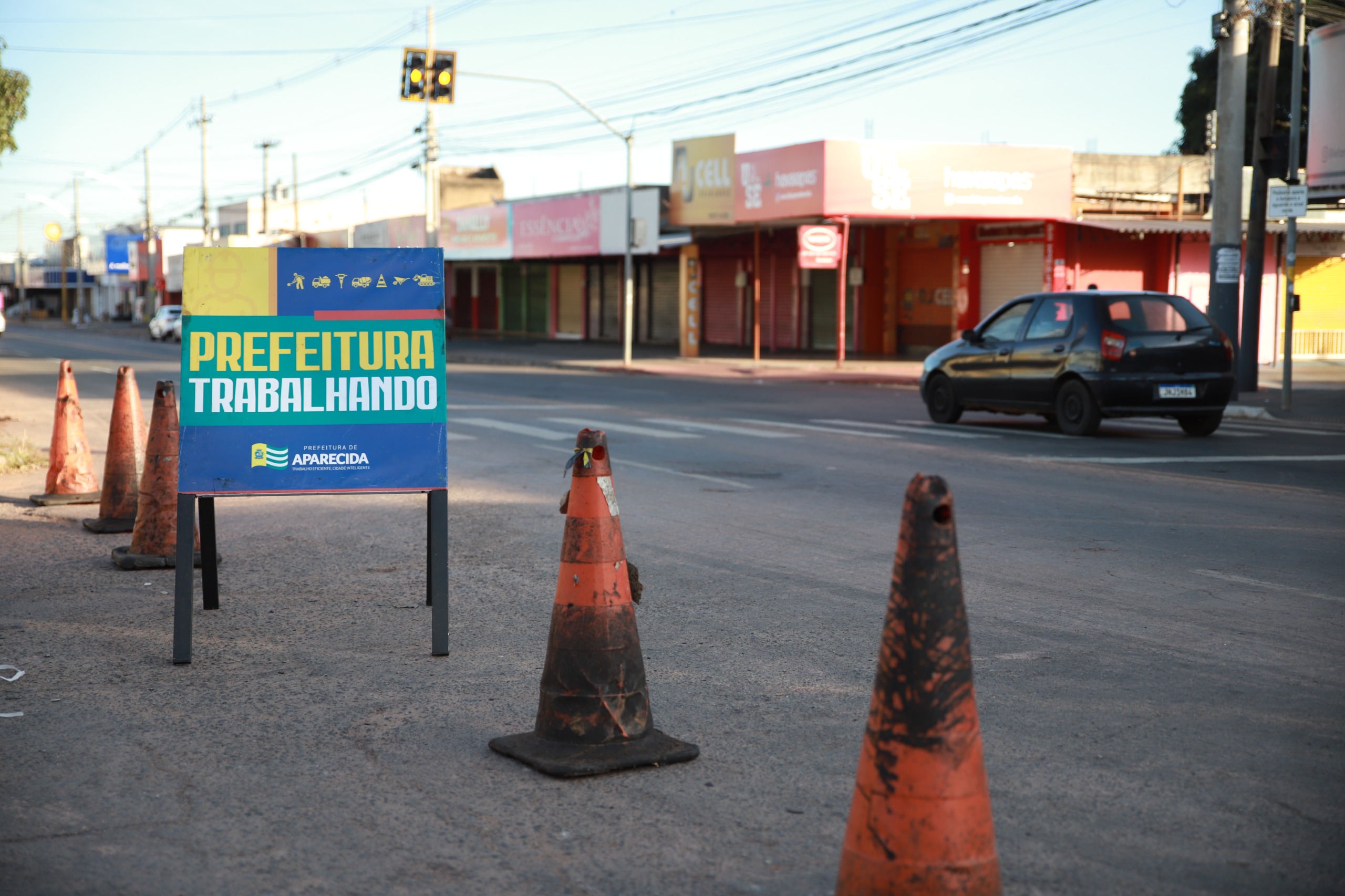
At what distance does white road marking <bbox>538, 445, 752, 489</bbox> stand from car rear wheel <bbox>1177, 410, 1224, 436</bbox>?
632 cm

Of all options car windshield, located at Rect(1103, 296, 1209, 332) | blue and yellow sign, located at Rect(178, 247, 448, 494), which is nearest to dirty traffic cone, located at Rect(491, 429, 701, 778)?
blue and yellow sign, located at Rect(178, 247, 448, 494)

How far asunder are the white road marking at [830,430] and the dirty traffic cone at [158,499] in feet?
28.9

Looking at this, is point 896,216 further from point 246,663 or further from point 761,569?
point 246,663

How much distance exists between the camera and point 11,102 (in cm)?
1559

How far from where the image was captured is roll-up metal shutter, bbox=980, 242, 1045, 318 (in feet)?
102

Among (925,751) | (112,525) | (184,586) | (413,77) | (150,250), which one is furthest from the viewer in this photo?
(150,250)

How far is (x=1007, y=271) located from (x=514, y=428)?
64.0ft

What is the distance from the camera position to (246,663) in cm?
533

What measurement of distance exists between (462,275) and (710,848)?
5922cm

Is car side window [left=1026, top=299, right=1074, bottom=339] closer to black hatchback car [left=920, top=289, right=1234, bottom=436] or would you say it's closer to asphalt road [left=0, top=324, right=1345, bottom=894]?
black hatchback car [left=920, top=289, right=1234, bottom=436]

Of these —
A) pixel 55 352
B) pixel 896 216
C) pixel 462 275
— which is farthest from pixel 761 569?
pixel 462 275

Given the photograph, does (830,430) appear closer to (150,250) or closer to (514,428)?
(514,428)

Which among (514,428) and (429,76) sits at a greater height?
(429,76)

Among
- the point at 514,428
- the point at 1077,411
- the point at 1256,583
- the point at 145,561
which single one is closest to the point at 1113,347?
the point at 1077,411
